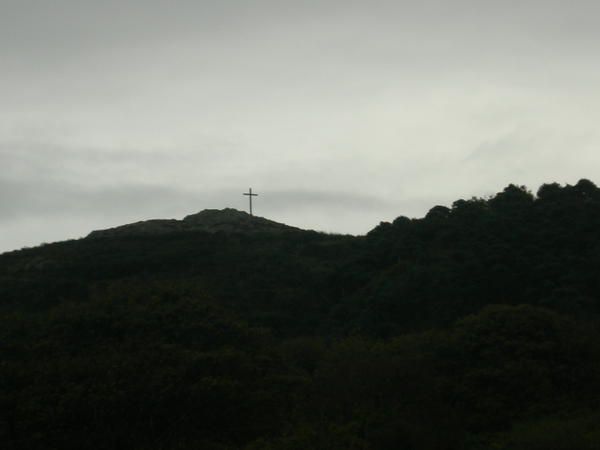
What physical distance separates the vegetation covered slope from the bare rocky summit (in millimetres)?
25784

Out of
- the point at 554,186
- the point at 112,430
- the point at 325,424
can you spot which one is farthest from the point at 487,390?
the point at 554,186

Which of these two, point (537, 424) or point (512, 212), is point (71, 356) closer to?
point (537, 424)

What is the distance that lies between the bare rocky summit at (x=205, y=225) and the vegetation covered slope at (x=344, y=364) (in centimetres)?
2578

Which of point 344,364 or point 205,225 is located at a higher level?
point 205,225

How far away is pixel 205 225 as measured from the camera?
78438 millimetres

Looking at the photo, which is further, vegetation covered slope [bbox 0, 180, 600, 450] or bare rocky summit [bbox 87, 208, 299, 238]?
bare rocky summit [bbox 87, 208, 299, 238]

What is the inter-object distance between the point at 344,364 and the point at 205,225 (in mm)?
51917

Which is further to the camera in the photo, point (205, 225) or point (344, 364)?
point (205, 225)

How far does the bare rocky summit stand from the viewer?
7612cm

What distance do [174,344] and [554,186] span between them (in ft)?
130

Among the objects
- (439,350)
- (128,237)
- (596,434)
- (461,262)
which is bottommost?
(596,434)

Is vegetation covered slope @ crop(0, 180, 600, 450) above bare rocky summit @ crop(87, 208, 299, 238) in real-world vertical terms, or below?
below

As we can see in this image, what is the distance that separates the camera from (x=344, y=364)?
90.4ft

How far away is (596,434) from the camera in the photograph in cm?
2280
